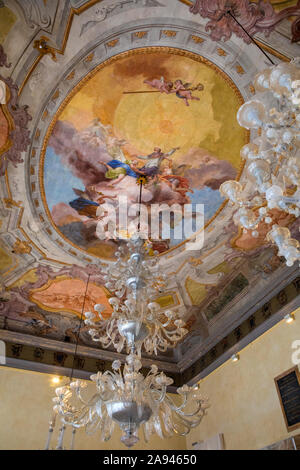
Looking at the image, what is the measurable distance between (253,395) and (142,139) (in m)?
5.89

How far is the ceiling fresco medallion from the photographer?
5.82 meters

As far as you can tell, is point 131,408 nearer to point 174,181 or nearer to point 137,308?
point 137,308

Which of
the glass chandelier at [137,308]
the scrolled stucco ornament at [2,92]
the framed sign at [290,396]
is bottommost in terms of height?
the framed sign at [290,396]

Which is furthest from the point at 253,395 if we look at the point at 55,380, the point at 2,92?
the point at 2,92

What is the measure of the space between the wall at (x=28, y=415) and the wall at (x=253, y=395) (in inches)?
83.1

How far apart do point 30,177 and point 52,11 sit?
289 cm

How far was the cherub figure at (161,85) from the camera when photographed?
5906 mm

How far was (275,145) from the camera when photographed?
3.62 m

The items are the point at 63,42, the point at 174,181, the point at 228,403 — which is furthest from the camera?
the point at 228,403

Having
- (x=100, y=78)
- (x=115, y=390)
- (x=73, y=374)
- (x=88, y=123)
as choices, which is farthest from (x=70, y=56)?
(x=73, y=374)

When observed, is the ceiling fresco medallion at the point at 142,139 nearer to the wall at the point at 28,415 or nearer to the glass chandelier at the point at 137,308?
the glass chandelier at the point at 137,308

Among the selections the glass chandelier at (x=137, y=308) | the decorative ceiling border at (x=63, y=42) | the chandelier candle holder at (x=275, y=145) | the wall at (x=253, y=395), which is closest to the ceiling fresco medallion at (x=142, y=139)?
the decorative ceiling border at (x=63, y=42)

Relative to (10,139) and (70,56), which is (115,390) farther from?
(70,56)

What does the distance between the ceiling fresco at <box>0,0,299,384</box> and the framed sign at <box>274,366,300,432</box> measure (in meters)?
1.17
